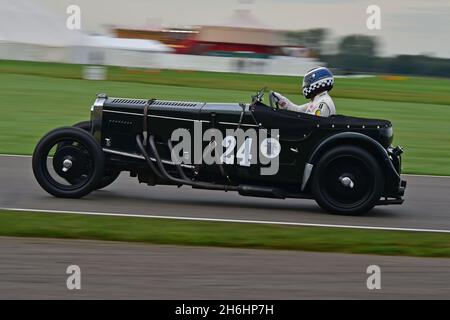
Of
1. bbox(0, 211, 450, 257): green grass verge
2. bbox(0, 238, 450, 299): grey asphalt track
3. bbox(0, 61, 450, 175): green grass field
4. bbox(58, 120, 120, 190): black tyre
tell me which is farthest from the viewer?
bbox(0, 61, 450, 175): green grass field

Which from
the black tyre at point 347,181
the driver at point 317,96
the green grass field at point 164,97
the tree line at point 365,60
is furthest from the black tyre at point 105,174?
the tree line at point 365,60

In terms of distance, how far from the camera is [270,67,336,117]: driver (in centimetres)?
1036

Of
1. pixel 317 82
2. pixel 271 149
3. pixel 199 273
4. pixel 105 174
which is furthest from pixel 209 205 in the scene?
pixel 199 273

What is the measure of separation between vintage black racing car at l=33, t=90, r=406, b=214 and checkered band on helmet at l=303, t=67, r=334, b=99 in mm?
421

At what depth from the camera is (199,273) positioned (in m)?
7.12

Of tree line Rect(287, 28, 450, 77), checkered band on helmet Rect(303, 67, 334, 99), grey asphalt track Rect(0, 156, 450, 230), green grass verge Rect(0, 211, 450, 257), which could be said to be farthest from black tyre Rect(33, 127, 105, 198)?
tree line Rect(287, 28, 450, 77)

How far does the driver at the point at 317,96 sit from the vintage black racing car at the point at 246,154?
21 cm

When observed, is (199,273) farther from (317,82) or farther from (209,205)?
(317,82)

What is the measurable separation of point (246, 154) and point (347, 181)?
116cm

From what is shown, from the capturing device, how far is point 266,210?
10.5 meters

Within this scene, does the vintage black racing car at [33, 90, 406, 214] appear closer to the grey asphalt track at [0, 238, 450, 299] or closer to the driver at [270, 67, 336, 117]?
the driver at [270, 67, 336, 117]

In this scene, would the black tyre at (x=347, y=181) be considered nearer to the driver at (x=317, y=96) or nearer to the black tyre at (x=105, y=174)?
the driver at (x=317, y=96)
